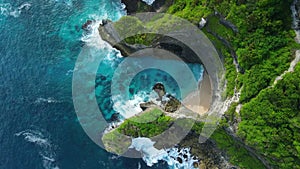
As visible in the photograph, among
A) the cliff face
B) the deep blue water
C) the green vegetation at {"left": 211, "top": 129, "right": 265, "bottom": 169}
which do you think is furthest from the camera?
the cliff face

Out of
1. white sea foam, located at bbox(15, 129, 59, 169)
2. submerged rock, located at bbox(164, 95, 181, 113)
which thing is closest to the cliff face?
submerged rock, located at bbox(164, 95, 181, 113)

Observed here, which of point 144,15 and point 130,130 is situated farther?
point 144,15

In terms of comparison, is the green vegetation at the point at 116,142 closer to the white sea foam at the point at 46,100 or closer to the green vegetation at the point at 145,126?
the green vegetation at the point at 145,126

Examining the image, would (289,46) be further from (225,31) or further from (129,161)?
(129,161)

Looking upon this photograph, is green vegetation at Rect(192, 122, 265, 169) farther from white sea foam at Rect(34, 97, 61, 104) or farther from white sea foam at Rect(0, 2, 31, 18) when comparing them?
white sea foam at Rect(0, 2, 31, 18)

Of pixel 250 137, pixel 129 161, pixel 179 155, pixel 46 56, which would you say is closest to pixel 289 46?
pixel 250 137

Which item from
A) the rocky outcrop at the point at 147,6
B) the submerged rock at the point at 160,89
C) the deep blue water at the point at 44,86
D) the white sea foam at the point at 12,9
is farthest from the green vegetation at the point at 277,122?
the white sea foam at the point at 12,9

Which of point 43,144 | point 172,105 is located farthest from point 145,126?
point 43,144

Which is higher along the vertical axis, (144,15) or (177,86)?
(144,15)
